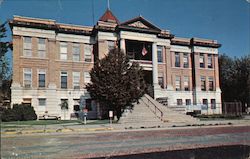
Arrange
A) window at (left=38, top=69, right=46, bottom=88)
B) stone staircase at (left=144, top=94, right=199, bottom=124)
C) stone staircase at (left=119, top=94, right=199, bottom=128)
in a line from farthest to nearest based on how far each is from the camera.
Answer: stone staircase at (left=144, top=94, right=199, bottom=124) → stone staircase at (left=119, top=94, right=199, bottom=128) → window at (left=38, top=69, right=46, bottom=88)

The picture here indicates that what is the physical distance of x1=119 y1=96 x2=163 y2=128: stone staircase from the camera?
2186 cm

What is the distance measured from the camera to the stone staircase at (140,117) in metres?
21.9

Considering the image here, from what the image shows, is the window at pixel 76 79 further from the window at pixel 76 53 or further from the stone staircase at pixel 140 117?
the stone staircase at pixel 140 117

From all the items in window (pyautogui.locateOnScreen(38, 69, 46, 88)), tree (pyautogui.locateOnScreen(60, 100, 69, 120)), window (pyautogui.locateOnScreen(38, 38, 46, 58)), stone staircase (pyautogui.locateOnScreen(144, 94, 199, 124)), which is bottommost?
stone staircase (pyautogui.locateOnScreen(144, 94, 199, 124))

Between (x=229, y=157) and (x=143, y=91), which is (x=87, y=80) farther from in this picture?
(x=143, y=91)

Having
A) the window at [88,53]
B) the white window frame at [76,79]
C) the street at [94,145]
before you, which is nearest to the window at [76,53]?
the window at [88,53]

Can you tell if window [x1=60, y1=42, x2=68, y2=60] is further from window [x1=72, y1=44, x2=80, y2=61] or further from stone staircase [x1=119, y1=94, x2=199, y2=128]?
stone staircase [x1=119, y1=94, x2=199, y2=128]

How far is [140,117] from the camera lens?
23.0 m

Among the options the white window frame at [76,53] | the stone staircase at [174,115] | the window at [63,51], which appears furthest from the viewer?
the stone staircase at [174,115]

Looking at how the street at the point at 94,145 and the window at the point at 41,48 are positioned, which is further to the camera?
the street at the point at 94,145

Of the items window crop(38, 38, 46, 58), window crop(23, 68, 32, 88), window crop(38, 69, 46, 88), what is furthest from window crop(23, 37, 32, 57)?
window crop(38, 69, 46, 88)

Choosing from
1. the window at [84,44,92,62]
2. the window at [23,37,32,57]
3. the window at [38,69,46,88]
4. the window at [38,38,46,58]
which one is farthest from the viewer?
the window at [84,44,92,62]

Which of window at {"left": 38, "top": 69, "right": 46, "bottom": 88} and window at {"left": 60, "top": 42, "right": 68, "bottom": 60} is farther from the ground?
window at {"left": 60, "top": 42, "right": 68, "bottom": 60}

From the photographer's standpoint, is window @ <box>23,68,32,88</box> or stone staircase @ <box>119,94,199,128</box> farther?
stone staircase @ <box>119,94,199,128</box>
